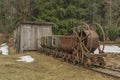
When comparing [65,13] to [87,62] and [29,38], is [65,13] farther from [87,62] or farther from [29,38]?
[87,62]

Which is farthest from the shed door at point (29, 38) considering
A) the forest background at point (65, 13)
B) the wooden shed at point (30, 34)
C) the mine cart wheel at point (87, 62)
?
the mine cart wheel at point (87, 62)

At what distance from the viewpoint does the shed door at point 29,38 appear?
2125 cm

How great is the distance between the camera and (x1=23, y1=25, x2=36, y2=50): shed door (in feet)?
69.7

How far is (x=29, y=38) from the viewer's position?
2144 cm

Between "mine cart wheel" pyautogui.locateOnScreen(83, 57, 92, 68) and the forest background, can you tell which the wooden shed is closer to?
the forest background

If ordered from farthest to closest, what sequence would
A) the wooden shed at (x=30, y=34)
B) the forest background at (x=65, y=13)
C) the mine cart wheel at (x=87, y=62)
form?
the forest background at (x=65, y=13)
the wooden shed at (x=30, y=34)
the mine cart wheel at (x=87, y=62)

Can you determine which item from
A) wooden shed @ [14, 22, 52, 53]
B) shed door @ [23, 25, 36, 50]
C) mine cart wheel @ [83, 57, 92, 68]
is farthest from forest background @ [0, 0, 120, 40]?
mine cart wheel @ [83, 57, 92, 68]

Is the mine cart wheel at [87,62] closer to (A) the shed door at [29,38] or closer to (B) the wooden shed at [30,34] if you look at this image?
(B) the wooden shed at [30,34]

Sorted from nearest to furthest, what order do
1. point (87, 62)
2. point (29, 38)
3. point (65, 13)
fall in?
1. point (87, 62)
2. point (29, 38)
3. point (65, 13)

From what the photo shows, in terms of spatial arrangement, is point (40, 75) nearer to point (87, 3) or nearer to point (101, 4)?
point (87, 3)

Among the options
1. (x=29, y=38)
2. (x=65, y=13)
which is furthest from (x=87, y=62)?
(x=65, y=13)

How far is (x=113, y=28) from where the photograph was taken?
110ft

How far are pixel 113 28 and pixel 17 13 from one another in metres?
15.9

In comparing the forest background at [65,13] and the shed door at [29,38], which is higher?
the forest background at [65,13]
